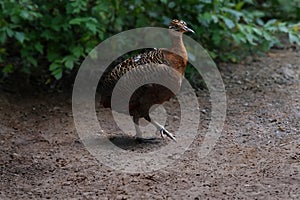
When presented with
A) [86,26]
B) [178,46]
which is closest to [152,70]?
[178,46]

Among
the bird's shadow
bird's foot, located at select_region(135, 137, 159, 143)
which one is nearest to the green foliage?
the bird's shadow

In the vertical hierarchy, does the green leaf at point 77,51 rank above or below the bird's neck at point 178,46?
below

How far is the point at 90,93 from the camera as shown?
20.7 ft

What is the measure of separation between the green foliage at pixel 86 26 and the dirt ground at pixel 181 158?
0.48 metres

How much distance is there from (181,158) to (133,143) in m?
0.54

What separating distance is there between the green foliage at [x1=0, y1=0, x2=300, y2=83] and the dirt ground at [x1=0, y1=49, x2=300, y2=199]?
0.48 meters

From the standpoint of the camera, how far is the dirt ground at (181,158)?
393 centimetres

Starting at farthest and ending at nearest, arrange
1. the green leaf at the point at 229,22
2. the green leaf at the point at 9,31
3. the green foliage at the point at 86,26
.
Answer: the green leaf at the point at 229,22, the green foliage at the point at 86,26, the green leaf at the point at 9,31

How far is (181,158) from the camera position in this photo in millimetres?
4484

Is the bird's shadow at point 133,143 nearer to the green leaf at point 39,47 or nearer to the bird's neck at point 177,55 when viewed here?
the bird's neck at point 177,55

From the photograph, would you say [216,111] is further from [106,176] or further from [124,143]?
[106,176]

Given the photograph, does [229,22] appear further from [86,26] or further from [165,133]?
[165,133]

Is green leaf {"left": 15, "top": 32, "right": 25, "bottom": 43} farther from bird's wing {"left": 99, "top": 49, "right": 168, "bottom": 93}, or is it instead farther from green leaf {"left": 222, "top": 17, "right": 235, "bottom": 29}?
green leaf {"left": 222, "top": 17, "right": 235, "bottom": 29}

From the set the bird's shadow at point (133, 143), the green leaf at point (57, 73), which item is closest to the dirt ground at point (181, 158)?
the bird's shadow at point (133, 143)
